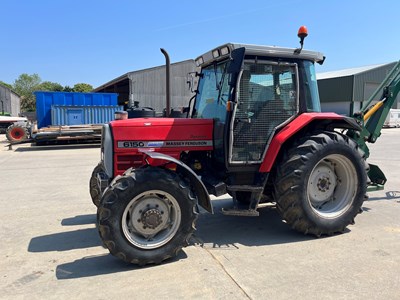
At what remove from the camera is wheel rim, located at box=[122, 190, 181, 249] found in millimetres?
4023

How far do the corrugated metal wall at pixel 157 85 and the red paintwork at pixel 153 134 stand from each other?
23.5 metres

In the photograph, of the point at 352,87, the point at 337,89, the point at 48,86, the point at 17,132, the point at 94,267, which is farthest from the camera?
the point at 48,86

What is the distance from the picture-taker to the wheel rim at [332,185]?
4992 mm

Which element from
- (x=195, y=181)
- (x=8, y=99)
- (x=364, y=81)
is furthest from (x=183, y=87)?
(x=8, y=99)

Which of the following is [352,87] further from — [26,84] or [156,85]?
[26,84]

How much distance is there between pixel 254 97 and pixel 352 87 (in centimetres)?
Answer: 3904

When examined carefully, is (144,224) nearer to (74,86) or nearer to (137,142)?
(137,142)

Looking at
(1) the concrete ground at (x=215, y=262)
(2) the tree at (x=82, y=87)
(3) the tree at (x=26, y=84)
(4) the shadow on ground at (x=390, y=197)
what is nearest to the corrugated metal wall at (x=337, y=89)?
(4) the shadow on ground at (x=390, y=197)

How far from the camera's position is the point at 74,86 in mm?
82062

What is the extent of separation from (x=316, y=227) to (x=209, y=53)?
107 inches

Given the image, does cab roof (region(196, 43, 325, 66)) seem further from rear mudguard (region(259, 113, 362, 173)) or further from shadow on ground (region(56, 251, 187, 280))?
shadow on ground (region(56, 251, 187, 280))

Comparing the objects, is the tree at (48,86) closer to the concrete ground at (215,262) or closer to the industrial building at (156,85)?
the industrial building at (156,85)

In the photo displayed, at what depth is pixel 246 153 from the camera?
4766 millimetres

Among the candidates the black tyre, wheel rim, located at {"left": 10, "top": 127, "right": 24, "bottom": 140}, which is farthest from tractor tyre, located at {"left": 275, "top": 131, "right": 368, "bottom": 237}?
wheel rim, located at {"left": 10, "top": 127, "right": 24, "bottom": 140}
